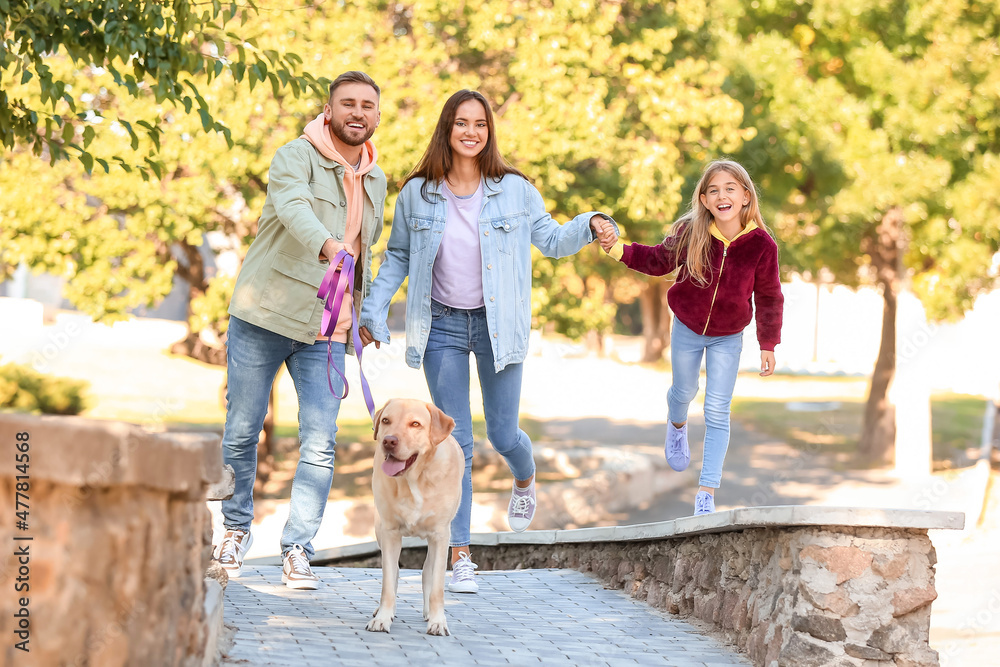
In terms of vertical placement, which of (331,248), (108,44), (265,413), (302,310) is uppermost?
(108,44)

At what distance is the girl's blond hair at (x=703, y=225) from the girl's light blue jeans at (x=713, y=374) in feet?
1.10

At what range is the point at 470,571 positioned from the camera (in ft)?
16.7

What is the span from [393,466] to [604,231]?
184cm

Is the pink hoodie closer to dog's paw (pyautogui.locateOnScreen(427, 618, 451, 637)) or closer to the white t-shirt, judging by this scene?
the white t-shirt

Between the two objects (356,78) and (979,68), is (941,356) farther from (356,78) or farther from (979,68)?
(356,78)

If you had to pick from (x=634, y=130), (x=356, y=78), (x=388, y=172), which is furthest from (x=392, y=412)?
(x=634, y=130)

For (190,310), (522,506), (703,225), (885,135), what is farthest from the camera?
(885,135)

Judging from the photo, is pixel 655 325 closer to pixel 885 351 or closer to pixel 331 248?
pixel 885 351

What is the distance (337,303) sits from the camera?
445 centimetres

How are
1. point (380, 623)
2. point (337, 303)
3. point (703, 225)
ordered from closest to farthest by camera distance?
point (380, 623)
point (337, 303)
point (703, 225)

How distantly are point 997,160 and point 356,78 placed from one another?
1271cm

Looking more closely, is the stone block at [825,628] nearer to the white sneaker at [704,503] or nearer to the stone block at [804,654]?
the stone block at [804,654]

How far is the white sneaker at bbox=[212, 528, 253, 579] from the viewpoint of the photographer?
186 inches

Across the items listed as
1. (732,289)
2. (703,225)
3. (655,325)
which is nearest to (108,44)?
(703,225)
